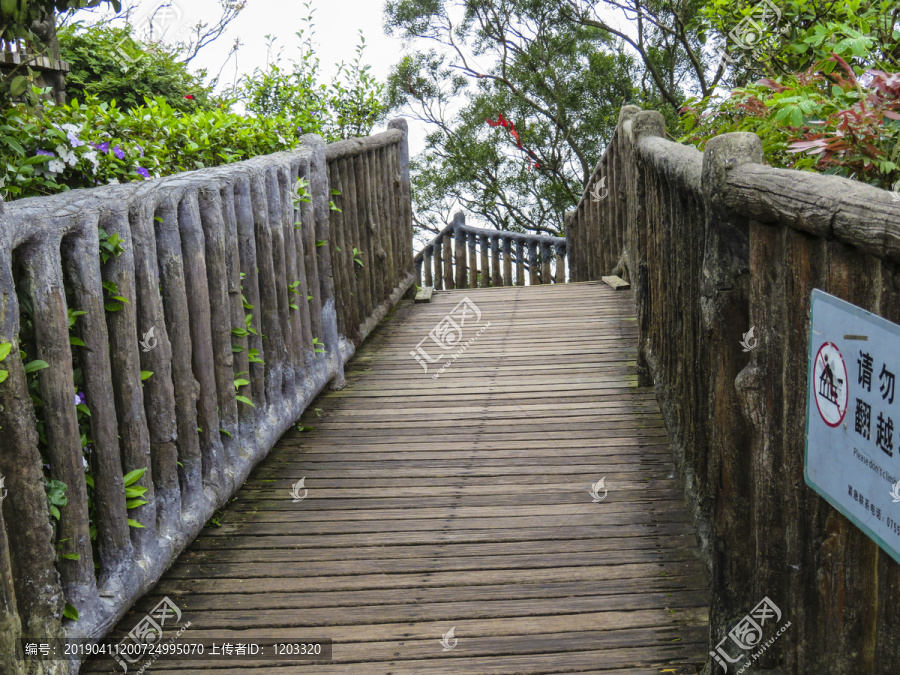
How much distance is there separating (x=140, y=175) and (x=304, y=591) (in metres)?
1.58

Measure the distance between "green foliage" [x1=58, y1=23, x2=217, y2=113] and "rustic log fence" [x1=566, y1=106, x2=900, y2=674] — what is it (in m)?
6.07

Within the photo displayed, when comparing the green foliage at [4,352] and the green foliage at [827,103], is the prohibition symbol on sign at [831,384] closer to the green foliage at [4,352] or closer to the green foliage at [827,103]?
the green foliage at [827,103]

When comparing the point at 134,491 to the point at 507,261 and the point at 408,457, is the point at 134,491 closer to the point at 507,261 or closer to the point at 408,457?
the point at 408,457

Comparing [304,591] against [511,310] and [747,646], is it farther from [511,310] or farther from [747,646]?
[511,310]

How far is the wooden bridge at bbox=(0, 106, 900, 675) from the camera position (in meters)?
1.69

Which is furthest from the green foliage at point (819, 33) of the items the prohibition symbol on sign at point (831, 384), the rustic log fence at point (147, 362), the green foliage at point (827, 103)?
the rustic log fence at point (147, 362)

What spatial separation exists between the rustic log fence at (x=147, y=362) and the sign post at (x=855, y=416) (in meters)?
1.67

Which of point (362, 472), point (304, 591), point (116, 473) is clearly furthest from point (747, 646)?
point (362, 472)

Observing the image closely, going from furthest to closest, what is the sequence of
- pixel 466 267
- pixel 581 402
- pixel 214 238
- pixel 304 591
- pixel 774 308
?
pixel 466 267, pixel 581 402, pixel 214 238, pixel 304 591, pixel 774 308

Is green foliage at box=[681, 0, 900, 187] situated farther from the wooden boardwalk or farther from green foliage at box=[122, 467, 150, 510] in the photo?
green foliage at box=[122, 467, 150, 510]

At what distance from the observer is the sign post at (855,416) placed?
3.99ft

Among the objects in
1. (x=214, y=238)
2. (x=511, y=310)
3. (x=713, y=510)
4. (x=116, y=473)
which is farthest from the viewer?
(x=511, y=310)

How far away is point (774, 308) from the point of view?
1.71m

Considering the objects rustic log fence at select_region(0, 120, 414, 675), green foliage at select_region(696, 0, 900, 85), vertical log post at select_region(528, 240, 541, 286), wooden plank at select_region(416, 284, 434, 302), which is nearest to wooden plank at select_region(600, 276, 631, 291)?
wooden plank at select_region(416, 284, 434, 302)
